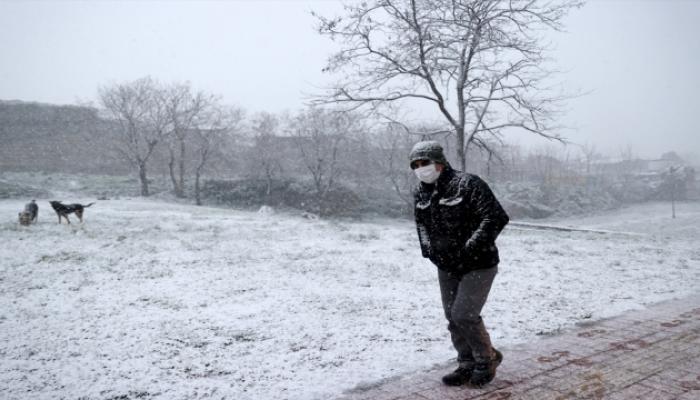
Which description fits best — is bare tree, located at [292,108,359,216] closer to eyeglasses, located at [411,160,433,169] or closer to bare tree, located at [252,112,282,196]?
bare tree, located at [252,112,282,196]

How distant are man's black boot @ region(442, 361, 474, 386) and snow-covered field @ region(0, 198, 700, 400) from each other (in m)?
0.46

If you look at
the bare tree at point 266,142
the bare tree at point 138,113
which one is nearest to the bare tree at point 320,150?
the bare tree at point 266,142

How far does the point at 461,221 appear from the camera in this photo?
2.94 metres

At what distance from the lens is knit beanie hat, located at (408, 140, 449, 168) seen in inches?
119

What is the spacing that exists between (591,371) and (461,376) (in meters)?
1.08

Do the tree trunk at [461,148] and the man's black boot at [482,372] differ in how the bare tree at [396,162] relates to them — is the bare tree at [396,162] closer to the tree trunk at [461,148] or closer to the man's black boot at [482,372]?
the tree trunk at [461,148]

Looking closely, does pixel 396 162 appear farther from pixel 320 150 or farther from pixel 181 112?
pixel 181 112

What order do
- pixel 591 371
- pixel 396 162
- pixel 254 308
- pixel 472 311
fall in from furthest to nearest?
pixel 396 162 < pixel 254 308 < pixel 591 371 < pixel 472 311

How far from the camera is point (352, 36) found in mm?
11477

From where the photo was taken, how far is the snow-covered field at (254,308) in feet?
11.2

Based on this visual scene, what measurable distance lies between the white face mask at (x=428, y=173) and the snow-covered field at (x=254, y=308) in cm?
160

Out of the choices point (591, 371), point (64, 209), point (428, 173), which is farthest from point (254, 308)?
point (64, 209)

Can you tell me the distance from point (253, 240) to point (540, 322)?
8023mm

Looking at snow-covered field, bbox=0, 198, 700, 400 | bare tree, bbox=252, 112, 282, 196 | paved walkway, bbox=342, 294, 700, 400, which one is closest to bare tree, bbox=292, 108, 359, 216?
bare tree, bbox=252, 112, 282, 196
